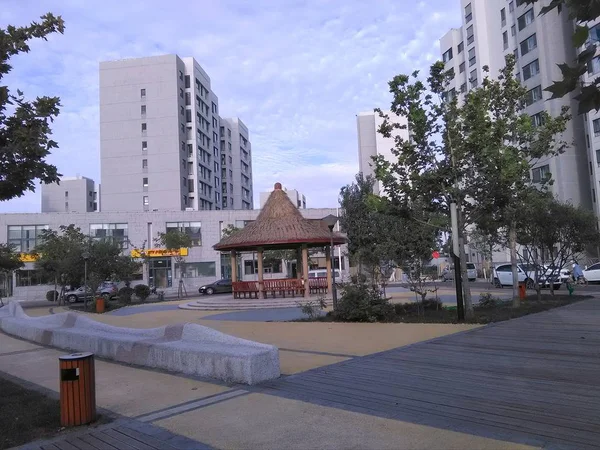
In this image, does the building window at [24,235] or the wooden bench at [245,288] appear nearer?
the wooden bench at [245,288]

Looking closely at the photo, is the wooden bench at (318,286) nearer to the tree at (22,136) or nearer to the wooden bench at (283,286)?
the wooden bench at (283,286)

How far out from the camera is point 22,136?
6703mm

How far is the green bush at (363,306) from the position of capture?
14836mm

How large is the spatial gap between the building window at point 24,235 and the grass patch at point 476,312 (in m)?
51.7

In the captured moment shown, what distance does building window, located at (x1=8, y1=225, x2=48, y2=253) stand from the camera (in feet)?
190

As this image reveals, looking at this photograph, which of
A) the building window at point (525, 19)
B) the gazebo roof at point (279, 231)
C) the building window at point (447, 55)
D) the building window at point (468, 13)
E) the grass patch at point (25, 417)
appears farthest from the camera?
the building window at point (447, 55)

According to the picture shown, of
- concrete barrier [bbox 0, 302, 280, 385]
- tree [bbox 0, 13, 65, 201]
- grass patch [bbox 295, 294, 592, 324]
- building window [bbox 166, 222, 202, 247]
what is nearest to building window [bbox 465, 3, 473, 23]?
building window [bbox 166, 222, 202, 247]

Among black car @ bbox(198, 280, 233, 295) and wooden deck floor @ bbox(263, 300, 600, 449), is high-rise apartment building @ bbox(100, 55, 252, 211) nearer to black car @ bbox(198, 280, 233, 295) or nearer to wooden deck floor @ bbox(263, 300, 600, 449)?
black car @ bbox(198, 280, 233, 295)

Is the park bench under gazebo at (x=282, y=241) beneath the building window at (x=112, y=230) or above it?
beneath

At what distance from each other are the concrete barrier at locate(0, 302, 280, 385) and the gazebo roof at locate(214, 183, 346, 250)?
12.4 metres

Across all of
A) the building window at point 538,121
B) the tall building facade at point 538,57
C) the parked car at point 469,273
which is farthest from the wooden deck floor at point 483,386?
the parked car at point 469,273

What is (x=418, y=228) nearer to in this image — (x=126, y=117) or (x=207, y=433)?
(x=207, y=433)

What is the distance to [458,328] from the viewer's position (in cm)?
1244

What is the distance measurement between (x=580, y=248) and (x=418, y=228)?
756 centimetres
